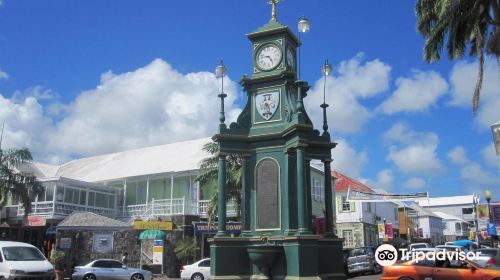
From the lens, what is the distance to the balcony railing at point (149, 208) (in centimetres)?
3609

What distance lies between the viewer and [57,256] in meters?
26.9

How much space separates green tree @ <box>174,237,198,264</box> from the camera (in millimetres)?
31234

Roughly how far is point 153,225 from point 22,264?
46.4 feet

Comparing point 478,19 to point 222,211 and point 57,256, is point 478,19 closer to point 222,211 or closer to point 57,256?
point 222,211

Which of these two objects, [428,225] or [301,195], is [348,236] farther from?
[301,195]

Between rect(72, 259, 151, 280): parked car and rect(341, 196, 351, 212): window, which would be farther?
rect(341, 196, 351, 212): window

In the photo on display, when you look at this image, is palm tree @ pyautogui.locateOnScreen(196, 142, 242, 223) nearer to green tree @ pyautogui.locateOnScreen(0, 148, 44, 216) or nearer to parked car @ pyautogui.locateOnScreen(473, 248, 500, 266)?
parked car @ pyautogui.locateOnScreen(473, 248, 500, 266)

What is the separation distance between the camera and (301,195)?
15312 mm

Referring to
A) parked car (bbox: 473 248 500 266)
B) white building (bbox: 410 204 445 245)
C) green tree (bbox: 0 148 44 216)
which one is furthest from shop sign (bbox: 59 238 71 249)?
white building (bbox: 410 204 445 245)

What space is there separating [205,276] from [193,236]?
24.9 ft

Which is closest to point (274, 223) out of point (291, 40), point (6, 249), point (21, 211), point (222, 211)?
point (222, 211)

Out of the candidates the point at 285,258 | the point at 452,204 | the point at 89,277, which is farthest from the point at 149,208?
the point at 452,204

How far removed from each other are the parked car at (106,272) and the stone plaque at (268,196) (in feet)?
35.3

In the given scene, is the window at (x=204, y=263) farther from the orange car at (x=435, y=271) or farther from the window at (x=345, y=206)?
the window at (x=345, y=206)
